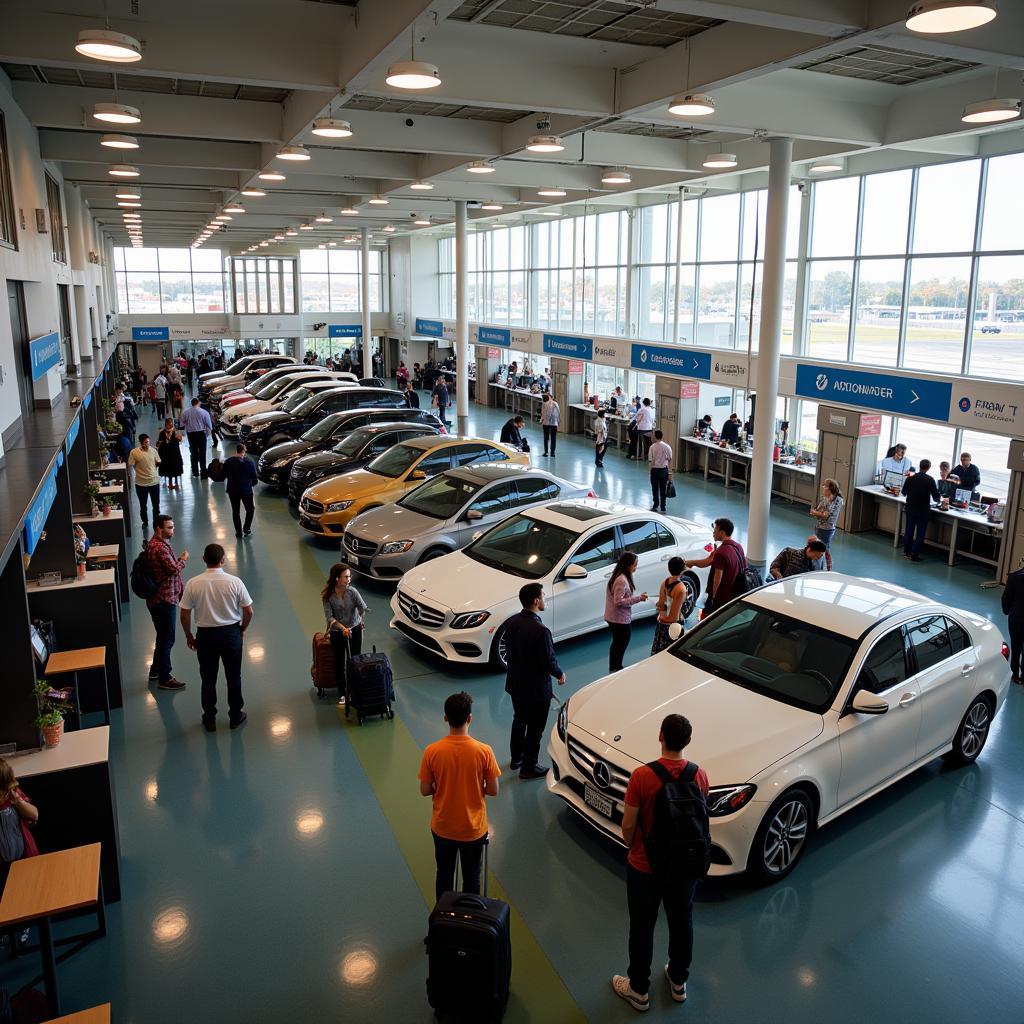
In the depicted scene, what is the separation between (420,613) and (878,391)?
29.8 ft

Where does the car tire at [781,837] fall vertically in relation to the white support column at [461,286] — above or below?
below

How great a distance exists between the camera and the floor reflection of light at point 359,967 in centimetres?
471

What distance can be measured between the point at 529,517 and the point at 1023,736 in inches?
211

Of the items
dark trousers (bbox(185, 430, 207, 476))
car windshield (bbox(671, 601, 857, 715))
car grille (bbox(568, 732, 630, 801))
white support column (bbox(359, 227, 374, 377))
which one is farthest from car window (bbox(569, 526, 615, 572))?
white support column (bbox(359, 227, 374, 377))

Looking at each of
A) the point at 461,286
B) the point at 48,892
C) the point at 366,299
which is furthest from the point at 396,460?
the point at 366,299

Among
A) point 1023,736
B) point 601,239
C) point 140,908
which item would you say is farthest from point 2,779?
point 601,239

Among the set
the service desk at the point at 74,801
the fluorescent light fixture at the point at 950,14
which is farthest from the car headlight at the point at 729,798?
the fluorescent light fixture at the point at 950,14

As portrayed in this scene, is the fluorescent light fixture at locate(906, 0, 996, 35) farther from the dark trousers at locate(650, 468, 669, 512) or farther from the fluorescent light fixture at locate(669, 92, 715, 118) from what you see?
→ the dark trousers at locate(650, 468, 669, 512)

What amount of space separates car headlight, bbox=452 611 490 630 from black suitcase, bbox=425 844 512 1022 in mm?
4189

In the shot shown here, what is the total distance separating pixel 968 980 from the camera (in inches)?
A: 189

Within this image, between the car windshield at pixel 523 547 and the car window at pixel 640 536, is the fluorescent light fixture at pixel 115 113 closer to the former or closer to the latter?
the car windshield at pixel 523 547

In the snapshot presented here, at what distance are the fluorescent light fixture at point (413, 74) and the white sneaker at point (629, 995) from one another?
615 cm

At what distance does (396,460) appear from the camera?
14203 millimetres

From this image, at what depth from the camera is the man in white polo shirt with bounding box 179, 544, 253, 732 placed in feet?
23.4
